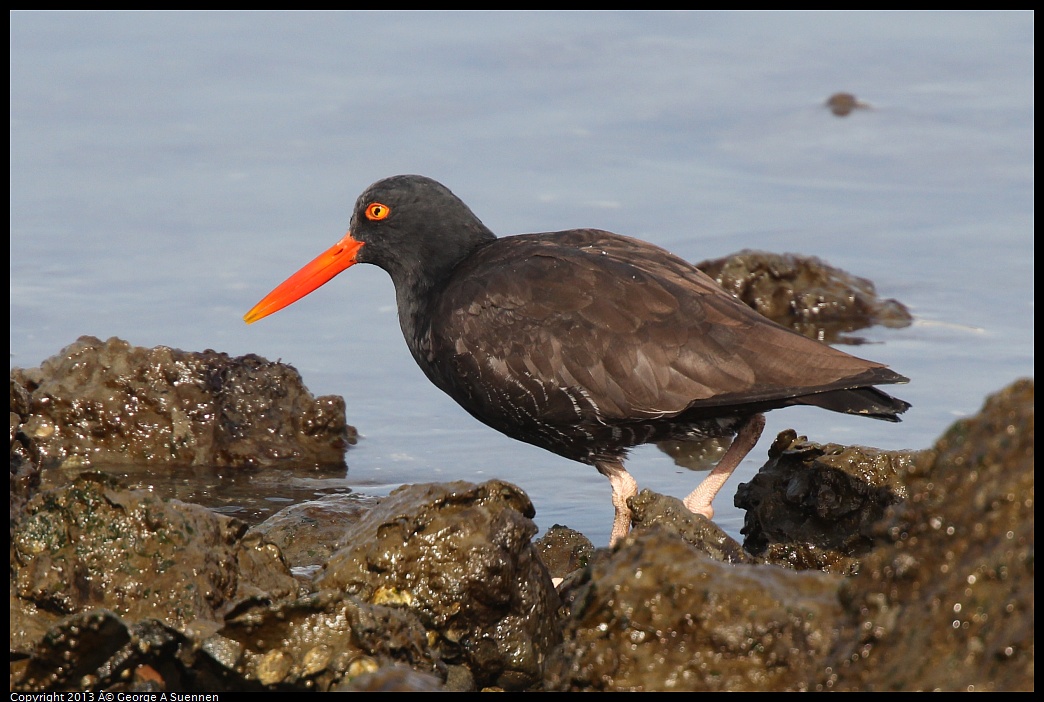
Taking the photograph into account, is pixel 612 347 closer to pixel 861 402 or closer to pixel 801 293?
pixel 861 402

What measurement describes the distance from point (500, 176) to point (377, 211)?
402 centimetres

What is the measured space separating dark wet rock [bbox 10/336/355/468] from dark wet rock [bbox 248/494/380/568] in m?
0.97

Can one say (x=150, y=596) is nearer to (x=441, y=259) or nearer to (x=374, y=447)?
(x=441, y=259)

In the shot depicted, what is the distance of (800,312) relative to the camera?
28.2 ft

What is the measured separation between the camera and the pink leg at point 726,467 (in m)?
5.61

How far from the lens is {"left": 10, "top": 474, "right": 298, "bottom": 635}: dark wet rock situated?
13.3 ft

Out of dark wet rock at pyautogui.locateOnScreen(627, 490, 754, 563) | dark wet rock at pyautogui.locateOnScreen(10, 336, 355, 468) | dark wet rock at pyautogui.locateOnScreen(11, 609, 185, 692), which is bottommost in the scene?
dark wet rock at pyautogui.locateOnScreen(11, 609, 185, 692)

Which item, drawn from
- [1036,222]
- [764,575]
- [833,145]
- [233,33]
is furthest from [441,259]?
[233,33]

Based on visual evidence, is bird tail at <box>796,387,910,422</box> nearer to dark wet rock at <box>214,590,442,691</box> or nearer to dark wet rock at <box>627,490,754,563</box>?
dark wet rock at <box>627,490,754,563</box>

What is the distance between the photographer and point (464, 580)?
163 inches

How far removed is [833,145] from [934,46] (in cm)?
282

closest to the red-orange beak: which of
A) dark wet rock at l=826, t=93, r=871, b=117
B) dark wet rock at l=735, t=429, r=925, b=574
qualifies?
dark wet rock at l=735, t=429, r=925, b=574

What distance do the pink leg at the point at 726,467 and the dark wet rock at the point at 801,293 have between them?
292cm

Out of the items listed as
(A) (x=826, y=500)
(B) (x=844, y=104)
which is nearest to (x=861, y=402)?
(A) (x=826, y=500)
